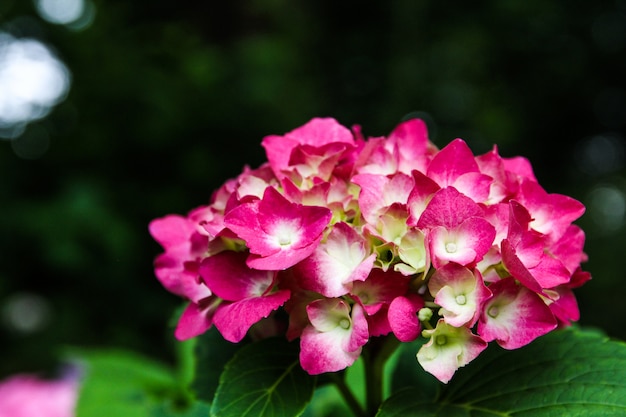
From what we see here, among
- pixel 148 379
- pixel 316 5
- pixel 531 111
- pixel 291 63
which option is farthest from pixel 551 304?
pixel 531 111

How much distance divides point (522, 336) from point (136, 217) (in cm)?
261

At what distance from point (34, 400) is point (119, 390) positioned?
24 cm

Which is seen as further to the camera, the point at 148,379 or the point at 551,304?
the point at 148,379

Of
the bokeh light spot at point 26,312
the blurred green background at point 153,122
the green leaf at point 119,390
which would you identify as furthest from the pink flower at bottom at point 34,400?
the bokeh light spot at point 26,312

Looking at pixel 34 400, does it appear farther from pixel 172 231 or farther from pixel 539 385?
pixel 539 385

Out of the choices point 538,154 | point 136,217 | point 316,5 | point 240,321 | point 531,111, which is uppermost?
point 316,5

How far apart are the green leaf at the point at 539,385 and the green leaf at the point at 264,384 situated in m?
0.07

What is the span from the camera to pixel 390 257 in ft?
1.74

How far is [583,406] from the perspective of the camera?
1.68ft

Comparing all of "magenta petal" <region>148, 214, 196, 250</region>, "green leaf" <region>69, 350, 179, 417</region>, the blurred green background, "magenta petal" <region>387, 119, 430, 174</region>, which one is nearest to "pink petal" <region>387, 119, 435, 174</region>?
"magenta petal" <region>387, 119, 430, 174</region>

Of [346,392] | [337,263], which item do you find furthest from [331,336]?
[346,392]

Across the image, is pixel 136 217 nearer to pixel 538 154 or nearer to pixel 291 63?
pixel 291 63

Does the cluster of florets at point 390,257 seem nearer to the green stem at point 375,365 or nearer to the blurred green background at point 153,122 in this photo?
the green stem at point 375,365

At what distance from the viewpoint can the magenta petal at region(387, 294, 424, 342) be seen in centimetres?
49
